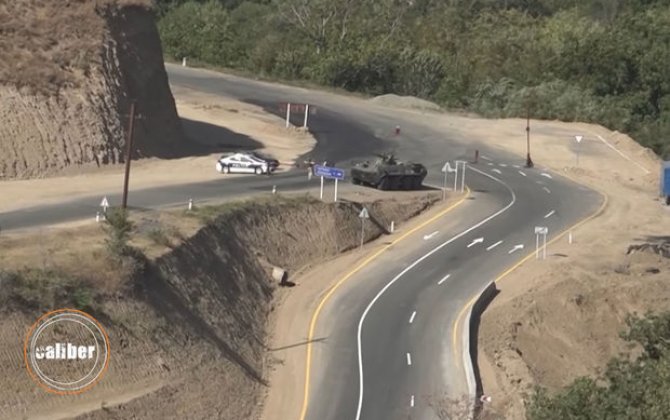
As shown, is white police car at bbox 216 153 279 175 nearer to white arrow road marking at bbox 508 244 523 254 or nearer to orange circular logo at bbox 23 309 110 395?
white arrow road marking at bbox 508 244 523 254

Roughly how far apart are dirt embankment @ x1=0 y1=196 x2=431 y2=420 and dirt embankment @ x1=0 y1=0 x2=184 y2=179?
11.3 metres

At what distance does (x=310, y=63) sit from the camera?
11806 centimetres

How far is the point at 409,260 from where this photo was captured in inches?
2386

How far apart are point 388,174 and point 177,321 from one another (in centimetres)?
2661

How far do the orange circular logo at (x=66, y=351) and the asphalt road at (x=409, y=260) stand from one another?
25.0 ft

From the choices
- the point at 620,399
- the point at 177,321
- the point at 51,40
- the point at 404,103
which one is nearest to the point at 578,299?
the point at 177,321

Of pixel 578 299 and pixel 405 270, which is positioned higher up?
pixel 405 270

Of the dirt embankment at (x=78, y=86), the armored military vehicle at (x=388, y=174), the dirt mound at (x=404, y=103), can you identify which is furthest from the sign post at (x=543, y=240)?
the dirt mound at (x=404, y=103)

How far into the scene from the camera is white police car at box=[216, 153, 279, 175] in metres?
68.8

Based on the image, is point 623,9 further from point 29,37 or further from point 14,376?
point 14,376

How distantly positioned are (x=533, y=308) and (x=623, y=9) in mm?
104350

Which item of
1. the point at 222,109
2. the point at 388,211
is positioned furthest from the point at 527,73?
the point at 388,211

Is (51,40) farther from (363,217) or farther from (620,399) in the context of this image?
(620,399)

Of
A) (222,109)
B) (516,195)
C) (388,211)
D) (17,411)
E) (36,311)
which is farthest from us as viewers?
(222,109)
